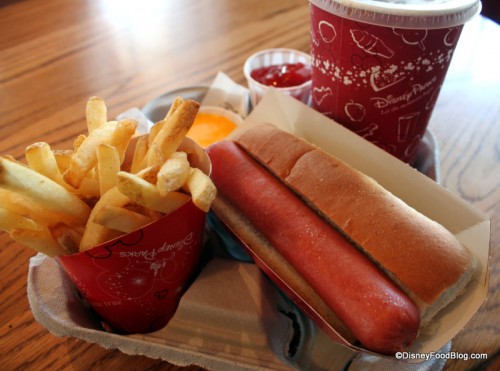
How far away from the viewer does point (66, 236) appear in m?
0.78

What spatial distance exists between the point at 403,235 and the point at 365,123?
43 centimetres

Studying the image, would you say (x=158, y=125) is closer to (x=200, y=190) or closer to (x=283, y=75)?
(x=200, y=190)

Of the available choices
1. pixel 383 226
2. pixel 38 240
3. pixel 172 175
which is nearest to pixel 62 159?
pixel 38 240

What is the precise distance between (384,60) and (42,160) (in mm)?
829

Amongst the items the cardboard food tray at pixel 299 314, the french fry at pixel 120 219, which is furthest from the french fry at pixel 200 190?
the cardboard food tray at pixel 299 314

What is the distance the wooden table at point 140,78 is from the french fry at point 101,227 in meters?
0.33

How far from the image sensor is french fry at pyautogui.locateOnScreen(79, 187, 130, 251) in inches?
30.1

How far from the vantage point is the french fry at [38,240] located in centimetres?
73

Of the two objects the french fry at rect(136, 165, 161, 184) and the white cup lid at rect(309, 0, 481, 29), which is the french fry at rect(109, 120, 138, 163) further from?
the white cup lid at rect(309, 0, 481, 29)

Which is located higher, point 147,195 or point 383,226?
point 147,195

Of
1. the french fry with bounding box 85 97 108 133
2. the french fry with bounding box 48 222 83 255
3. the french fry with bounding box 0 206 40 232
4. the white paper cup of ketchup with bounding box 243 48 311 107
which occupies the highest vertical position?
the french fry with bounding box 85 97 108 133

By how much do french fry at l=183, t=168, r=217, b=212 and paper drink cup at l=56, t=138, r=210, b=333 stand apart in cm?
7

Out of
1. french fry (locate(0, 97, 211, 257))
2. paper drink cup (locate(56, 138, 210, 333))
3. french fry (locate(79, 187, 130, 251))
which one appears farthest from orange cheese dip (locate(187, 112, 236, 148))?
french fry (locate(79, 187, 130, 251))

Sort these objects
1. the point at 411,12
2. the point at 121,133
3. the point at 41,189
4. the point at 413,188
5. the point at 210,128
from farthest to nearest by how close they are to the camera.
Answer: the point at 210,128, the point at 413,188, the point at 411,12, the point at 121,133, the point at 41,189
